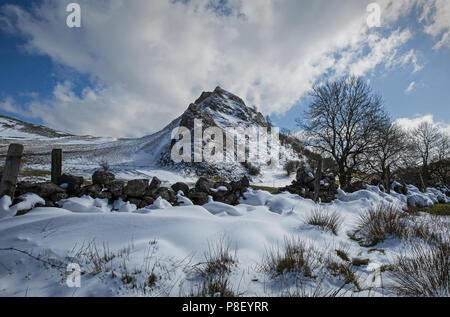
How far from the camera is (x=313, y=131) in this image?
14.2 metres

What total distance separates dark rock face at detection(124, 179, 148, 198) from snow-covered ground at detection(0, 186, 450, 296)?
86 cm

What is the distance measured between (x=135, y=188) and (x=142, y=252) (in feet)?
8.72

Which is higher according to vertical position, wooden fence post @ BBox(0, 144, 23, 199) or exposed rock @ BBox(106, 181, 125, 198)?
wooden fence post @ BBox(0, 144, 23, 199)

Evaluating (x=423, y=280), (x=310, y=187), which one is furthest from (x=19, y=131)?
(x=423, y=280)

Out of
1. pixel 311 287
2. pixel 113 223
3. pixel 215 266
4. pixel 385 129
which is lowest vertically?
pixel 311 287

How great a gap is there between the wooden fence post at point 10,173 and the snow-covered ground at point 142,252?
1.09 ft

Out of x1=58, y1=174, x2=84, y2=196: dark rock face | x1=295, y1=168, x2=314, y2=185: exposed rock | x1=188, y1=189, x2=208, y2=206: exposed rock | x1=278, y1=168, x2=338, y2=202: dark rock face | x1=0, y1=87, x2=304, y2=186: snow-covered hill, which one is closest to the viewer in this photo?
x1=58, y1=174, x2=84, y2=196: dark rock face

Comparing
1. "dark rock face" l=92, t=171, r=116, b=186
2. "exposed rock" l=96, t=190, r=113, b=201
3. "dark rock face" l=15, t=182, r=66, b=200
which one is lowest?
"exposed rock" l=96, t=190, r=113, b=201

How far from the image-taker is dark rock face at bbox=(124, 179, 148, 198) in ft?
14.7

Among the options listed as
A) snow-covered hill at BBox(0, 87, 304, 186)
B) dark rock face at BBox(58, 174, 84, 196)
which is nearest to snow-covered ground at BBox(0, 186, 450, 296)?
dark rock face at BBox(58, 174, 84, 196)

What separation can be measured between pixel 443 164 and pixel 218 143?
27.3 metres

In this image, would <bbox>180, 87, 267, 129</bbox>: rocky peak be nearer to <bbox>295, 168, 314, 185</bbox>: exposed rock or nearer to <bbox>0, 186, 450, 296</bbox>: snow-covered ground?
<bbox>295, 168, 314, 185</bbox>: exposed rock
